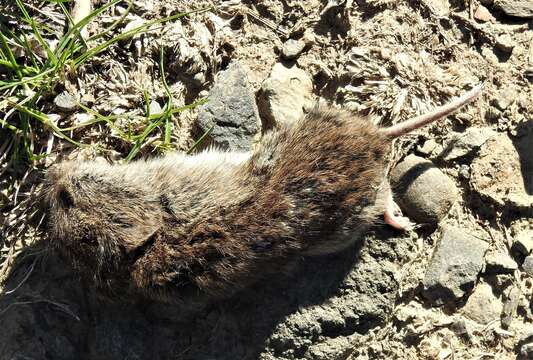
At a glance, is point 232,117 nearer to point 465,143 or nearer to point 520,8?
point 465,143

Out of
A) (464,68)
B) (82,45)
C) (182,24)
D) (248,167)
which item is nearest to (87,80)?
(82,45)

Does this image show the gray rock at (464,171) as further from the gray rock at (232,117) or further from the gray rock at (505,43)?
the gray rock at (232,117)

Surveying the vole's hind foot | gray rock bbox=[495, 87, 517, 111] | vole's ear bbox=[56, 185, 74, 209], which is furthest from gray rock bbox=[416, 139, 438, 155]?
vole's ear bbox=[56, 185, 74, 209]

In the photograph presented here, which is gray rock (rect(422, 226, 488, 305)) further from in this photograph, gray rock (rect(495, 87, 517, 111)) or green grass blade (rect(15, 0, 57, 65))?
green grass blade (rect(15, 0, 57, 65))

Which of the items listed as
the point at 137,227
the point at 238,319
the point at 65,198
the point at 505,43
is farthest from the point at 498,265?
the point at 65,198

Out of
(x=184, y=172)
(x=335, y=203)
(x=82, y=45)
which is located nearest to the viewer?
(x=335, y=203)

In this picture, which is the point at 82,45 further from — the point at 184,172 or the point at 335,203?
the point at 335,203

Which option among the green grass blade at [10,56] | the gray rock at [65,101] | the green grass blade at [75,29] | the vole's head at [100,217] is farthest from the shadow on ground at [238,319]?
the green grass blade at [75,29]
